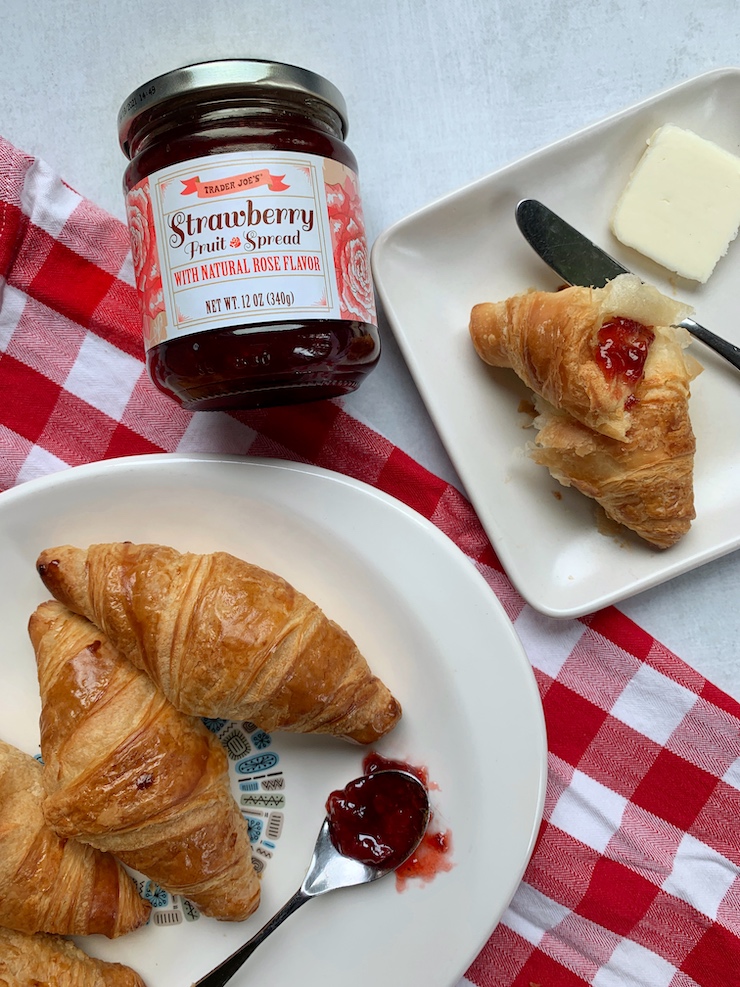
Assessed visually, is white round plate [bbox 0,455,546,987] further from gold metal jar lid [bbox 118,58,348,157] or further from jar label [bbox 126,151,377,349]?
gold metal jar lid [bbox 118,58,348,157]

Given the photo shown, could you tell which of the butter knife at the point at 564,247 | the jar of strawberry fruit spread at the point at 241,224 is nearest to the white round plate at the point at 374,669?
the jar of strawberry fruit spread at the point at 241,224

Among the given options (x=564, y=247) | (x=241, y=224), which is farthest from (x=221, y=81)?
(x=564, y=247)

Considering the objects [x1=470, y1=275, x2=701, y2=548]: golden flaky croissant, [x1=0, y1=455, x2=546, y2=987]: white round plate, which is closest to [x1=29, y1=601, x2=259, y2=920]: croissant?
[x1=0, y1=455, x2=546, y2=987]: white round plate

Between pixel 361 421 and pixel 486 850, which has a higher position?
pixel 361 421

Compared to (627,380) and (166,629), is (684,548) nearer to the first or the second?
(627,380)

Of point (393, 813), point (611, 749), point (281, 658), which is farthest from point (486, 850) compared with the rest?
point (281, 658)

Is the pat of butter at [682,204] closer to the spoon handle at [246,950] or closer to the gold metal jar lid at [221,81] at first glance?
the gold metal jar lid at [221,81]

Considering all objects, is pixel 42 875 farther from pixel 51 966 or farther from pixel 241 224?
pixel 241 224

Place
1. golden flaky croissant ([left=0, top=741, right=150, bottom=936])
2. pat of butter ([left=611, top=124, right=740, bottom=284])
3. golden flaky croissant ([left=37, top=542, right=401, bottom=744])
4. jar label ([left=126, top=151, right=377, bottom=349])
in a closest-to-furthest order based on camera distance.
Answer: jar label ([left=126, top=151, right=377, bottom=349]), golden flaky croissant ([left=37, top=542, right=401, bottom=744]), golden flaky croissant ([left=0, top=741, right=150, bottom=936]), pat of butter ([left=611, top=124, right=740, bottom=284])
